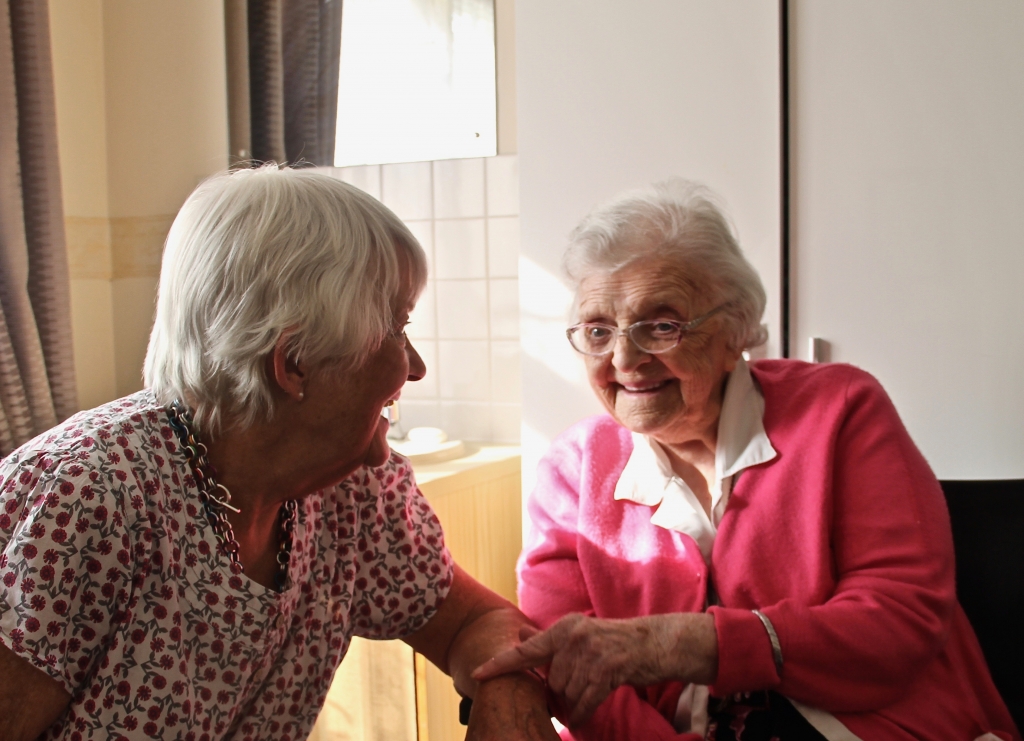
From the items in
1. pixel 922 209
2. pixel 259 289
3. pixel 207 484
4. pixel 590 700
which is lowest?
pixel 590 700

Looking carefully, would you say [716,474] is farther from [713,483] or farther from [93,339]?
[93,339]

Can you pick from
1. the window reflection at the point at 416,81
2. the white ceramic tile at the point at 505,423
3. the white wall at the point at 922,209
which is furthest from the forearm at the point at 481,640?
the window reflection at the point at 416,81

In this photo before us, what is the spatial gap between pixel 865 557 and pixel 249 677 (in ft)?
2.81

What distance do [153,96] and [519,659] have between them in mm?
2072

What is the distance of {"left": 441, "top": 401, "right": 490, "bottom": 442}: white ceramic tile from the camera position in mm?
2727

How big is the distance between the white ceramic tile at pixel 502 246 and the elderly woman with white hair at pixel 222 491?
1.44 metres

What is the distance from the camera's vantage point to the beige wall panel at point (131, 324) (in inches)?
105

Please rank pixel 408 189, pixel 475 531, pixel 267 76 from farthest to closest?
pixel 267 76, pixel 408 189, pixel 475 531

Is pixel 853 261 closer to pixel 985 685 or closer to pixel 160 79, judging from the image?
pixel 985 685

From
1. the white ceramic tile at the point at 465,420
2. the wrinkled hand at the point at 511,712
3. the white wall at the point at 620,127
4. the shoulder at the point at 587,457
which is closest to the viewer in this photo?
the wrinkled hand at the point at 511,712

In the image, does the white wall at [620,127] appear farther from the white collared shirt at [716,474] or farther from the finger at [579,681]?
the finger at [579,681]

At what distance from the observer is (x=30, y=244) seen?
222cm

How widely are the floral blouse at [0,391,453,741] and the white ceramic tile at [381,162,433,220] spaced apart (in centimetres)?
161

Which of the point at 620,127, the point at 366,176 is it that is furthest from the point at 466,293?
the point at 620,127
